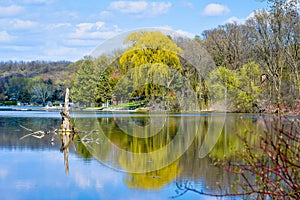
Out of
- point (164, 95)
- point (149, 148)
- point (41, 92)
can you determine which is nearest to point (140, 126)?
point (149, 148)

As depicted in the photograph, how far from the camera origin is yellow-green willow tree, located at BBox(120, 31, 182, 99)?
3075cm

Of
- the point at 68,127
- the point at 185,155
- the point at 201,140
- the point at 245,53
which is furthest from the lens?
the point at 245,53

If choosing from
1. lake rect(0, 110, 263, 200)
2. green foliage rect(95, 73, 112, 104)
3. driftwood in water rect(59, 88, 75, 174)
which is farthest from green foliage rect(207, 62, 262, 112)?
driftwood in water rect(59, 88, 75, 174)

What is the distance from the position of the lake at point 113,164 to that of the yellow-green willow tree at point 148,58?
11644 mm

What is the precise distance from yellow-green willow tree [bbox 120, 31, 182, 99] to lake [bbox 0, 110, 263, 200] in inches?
458

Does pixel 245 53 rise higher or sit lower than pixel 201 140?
higher

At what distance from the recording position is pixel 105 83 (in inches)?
1535

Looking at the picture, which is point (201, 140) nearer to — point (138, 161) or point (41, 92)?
point (138, 161)

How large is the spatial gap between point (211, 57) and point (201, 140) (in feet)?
70.4

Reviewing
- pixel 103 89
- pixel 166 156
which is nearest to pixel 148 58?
pixel 103 89

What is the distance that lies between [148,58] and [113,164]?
64.8 ft

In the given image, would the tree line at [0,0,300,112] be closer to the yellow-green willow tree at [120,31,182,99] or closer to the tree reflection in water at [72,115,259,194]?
the yellow-green willow tree at [120,31,182,99]

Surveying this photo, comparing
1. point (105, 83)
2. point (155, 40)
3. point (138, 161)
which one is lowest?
Result: point (138, 161)

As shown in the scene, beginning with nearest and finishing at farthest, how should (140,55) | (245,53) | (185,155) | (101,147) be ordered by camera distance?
(185,155)
(101,147)
(140,55)
(245,53)
